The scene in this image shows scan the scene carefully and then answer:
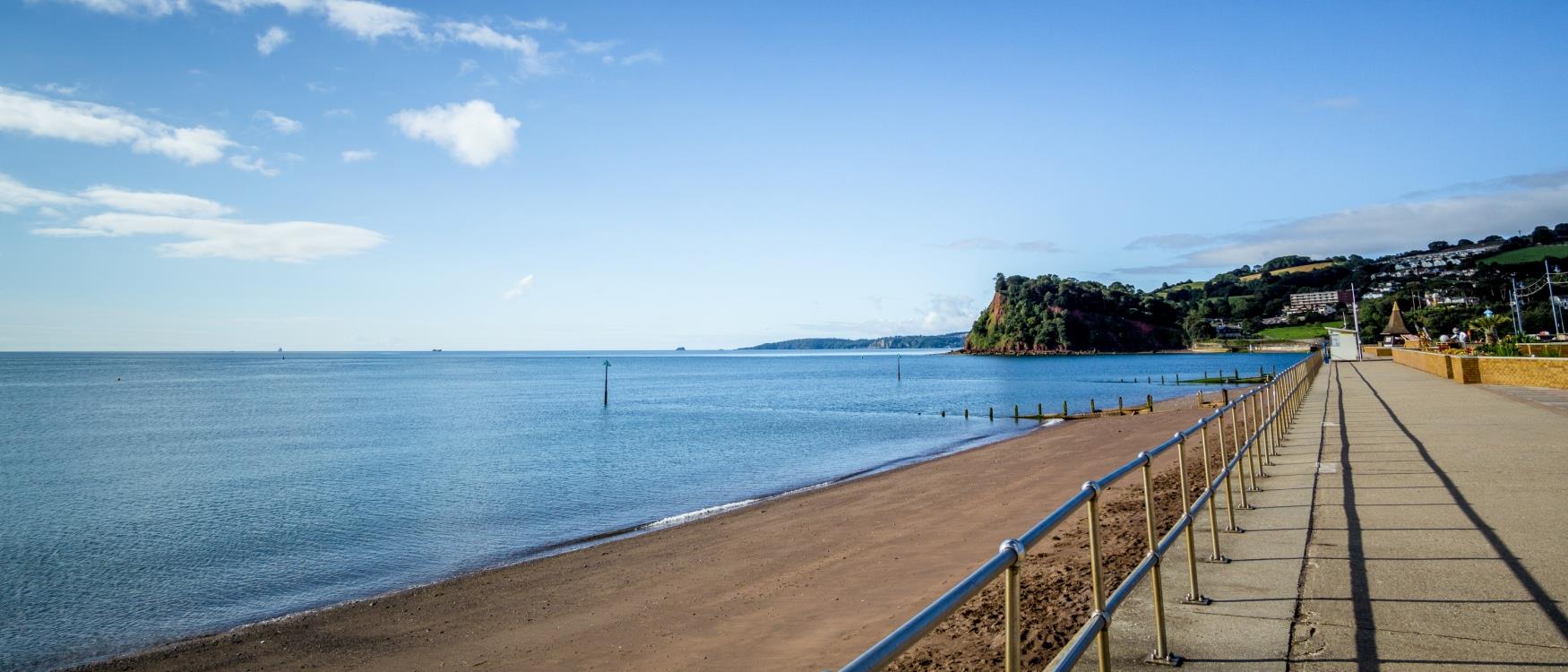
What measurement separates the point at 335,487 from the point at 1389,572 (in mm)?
28240

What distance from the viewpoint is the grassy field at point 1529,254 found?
14962 centimetres

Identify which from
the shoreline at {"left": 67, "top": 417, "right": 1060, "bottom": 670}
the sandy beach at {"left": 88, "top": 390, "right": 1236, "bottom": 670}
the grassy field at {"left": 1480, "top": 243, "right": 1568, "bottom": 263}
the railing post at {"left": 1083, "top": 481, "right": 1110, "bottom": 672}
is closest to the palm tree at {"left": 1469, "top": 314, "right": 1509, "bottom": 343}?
the shoreline at {"left": 67, "top": 417, "right": 1060, "bottom": 670}

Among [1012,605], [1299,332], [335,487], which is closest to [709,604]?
[1012,605]

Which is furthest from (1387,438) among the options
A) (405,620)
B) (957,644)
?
(405,620)

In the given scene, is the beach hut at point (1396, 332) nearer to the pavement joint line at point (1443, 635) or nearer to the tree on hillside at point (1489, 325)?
the tree on hillside at point (1489, 325)

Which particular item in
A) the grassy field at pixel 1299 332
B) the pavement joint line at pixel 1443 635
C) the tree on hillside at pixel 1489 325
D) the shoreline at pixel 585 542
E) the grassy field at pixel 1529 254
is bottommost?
the shoreline at pixel 585 542

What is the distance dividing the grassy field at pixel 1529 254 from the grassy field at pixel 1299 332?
114 ft

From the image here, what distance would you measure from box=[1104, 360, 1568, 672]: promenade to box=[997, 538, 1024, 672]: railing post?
2341mm

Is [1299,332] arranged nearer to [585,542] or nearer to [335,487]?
[335,487]

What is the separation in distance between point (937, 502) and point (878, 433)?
2205 centimetres

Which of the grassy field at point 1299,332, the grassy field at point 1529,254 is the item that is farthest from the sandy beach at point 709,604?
the grassy field at point 1529,254

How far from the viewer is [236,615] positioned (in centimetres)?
1305

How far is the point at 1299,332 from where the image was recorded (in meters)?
167

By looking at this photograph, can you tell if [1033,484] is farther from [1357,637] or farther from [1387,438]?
[1357,637]
